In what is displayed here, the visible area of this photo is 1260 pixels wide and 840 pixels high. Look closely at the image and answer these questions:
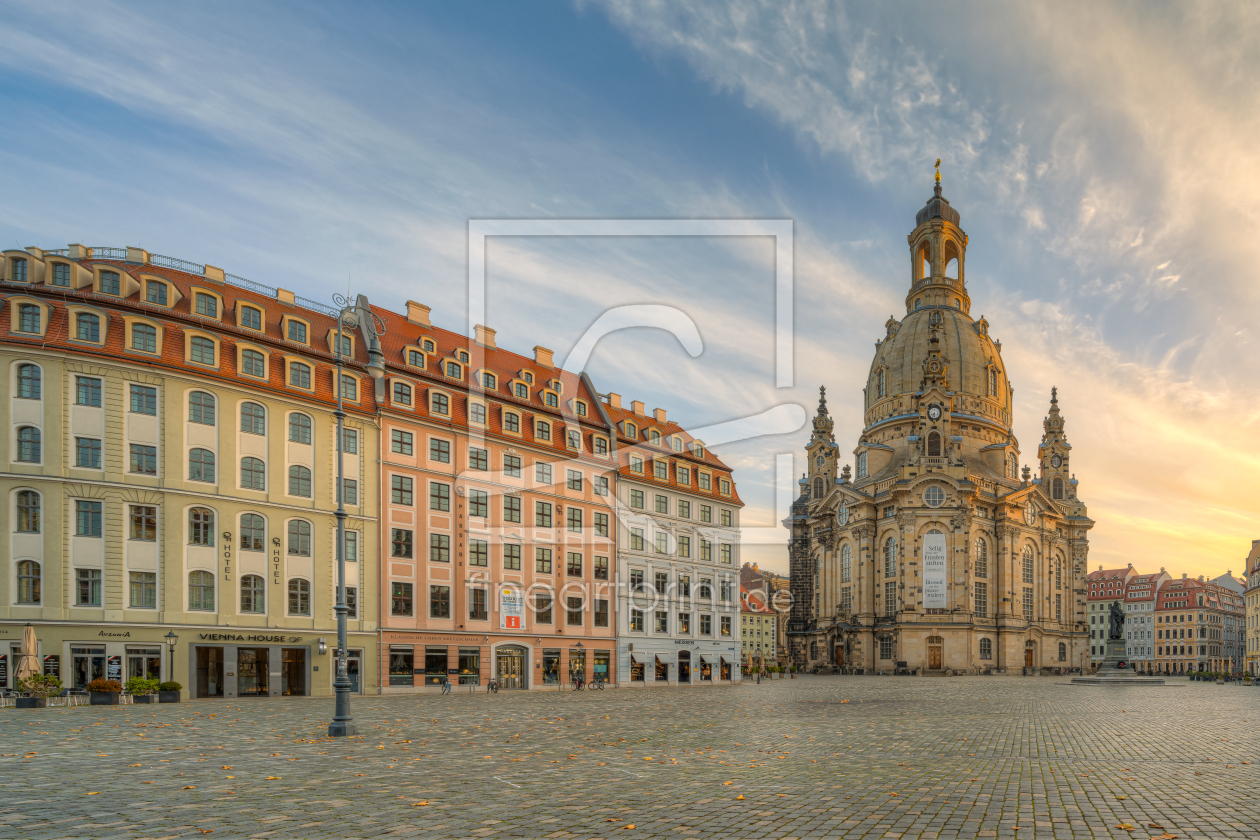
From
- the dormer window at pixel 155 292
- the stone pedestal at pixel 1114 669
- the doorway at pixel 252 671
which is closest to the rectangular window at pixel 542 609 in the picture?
the doorway at pixel 252 671

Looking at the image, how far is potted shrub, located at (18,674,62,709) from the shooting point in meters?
29.3

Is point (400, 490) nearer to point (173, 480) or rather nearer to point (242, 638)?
point (242, 638)

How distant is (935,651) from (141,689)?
82625 millimetres

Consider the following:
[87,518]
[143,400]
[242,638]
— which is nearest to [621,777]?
[242,638]

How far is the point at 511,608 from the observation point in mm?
48719

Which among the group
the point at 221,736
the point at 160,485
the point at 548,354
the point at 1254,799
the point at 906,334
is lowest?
the point at 221,736

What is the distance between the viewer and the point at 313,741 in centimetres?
1942

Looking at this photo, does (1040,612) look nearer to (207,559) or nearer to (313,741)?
(207,559)

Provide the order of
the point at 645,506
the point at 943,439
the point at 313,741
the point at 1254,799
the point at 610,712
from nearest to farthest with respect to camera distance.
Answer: the point at 1254,799, the point at 313,741, the point at 610,712, the point at 645,506, the point at 943,439

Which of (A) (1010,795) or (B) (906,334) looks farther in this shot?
(B) (906,334)

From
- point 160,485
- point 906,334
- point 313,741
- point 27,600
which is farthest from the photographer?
point 906,334

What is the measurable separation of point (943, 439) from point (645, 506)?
5751 cm

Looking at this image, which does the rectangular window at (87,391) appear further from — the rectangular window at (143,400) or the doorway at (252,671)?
the doorway at (252,671)

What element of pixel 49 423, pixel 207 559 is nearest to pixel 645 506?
pixel 207 559
